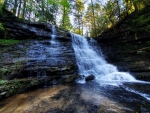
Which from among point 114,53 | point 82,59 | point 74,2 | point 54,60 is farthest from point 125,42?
point 74,2

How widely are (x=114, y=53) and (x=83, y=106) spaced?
11.2 m

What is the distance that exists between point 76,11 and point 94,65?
62.1ft

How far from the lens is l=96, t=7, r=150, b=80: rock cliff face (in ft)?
35.8

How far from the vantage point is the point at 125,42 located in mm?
14859

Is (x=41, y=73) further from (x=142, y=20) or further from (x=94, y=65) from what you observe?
(x=142, y=20)

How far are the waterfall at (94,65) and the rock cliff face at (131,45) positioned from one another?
90cm

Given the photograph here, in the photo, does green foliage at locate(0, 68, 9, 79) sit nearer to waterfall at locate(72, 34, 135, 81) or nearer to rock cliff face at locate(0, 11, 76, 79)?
rock cliff face at locate(0, 11, 76, 79)

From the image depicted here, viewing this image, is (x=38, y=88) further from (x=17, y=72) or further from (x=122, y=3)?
(x=122, y=3)

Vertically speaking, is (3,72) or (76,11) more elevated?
(76,11)

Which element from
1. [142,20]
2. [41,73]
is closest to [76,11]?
[142,20]

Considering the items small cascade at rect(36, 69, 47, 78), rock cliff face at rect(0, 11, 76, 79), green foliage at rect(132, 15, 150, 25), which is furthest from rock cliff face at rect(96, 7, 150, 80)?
small cascade at rect(36, 69, 47, 78)

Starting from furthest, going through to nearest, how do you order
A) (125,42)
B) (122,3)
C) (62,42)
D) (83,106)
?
(122,3) → (125,42) → (62,42) → (83,106)

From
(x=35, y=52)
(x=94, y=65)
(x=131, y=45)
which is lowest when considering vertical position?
(x=94, y=65)

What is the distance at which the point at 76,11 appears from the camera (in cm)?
2756
